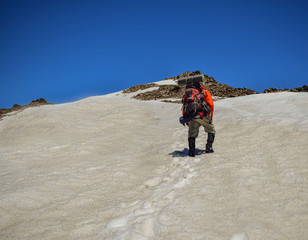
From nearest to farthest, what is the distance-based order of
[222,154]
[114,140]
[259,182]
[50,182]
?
[259,182], [50,182], [222,154], [114,140]

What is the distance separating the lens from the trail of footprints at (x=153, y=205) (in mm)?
3575

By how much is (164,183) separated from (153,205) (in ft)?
3.57

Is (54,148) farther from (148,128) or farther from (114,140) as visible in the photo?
(148,128)

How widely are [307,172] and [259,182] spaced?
104cm

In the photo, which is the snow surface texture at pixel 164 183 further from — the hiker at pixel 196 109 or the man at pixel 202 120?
the hiker at pixel 196 109

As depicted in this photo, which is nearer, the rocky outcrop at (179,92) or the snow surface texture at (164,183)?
the snow surface texture at (164,183)

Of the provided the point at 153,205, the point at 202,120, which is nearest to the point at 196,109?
the point at 202,120

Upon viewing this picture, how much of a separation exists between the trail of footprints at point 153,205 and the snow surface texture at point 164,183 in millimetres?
17

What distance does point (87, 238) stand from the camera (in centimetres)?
352

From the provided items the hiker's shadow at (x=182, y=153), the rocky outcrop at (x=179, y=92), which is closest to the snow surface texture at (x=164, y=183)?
the hiker's shadow at (x=182, y=153)

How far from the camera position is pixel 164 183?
215 inches

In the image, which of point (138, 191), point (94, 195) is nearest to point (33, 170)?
point (94, 195)

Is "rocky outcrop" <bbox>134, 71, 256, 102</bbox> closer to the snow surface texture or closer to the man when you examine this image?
the snow surface texture

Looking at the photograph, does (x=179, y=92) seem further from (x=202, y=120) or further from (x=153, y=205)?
(x=153, y=205)
